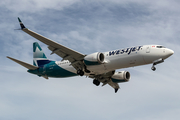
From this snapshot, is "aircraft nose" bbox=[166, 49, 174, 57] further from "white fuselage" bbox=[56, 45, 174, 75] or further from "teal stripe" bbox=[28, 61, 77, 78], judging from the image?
"teal stripe" bbox=[28, 61, 77, 78]

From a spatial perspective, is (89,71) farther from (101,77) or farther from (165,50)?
(165,50)

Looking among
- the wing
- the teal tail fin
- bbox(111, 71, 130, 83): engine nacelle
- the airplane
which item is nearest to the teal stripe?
Result: the airplane

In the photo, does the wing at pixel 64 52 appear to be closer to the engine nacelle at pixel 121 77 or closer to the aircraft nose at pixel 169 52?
the engine nacelle at pixel 121 77

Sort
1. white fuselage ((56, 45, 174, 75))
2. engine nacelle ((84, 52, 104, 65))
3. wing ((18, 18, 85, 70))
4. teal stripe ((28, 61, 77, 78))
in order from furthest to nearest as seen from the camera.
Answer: teal stripe ((28, 61, 77, 78)), engine nacelle ((84, 52, 104, 65)), wing ((18, 18, 85, 70)), white fuselage ((56, 45, 174, 75))

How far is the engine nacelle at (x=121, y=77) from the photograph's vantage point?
149 feet

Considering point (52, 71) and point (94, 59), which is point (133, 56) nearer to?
point (94, 59)

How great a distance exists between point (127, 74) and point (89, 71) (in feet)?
27.8

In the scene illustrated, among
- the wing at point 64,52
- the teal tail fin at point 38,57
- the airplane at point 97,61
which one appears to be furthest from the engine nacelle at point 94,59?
the teal tail fin at point 38,57

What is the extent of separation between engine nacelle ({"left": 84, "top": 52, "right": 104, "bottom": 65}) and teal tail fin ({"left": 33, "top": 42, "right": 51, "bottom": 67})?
12.2 metres

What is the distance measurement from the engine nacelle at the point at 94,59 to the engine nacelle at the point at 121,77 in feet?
28.4

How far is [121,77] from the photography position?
4544 cm

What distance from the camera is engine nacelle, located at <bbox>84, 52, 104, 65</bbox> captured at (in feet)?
123

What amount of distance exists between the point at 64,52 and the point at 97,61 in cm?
553

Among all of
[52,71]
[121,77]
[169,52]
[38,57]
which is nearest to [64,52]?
[52,71]
